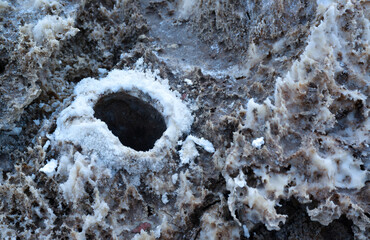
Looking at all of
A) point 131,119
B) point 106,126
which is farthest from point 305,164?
point 131,119

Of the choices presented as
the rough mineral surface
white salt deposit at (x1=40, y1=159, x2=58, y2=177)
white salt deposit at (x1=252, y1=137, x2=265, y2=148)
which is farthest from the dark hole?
white salt deposit at (x1=252, y1=137, x2=265, y2=148)

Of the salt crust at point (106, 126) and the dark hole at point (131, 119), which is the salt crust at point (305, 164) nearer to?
the salt crust at point (106, 126)

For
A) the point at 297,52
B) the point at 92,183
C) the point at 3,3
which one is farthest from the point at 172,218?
the point at 3,3

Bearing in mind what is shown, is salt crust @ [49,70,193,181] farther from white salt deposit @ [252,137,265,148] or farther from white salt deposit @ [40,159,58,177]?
white salt deposit @ [252,137,265,148]

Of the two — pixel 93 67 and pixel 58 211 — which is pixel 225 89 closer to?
pixel 93 67

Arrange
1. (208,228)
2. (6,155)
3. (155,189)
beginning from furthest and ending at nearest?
1. (6,155)
2. (155,189)
3. (208,228)

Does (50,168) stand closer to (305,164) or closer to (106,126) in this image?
(106,126)
